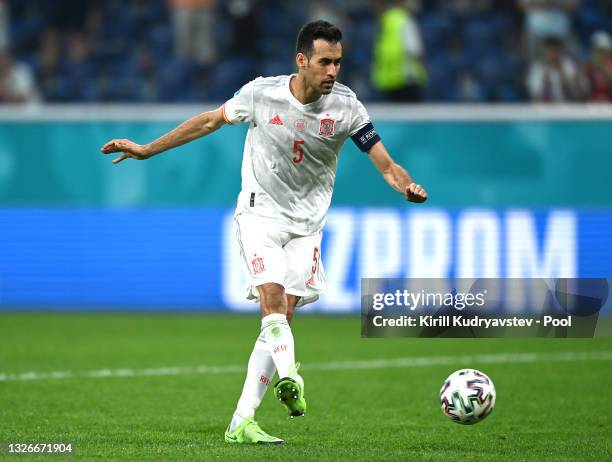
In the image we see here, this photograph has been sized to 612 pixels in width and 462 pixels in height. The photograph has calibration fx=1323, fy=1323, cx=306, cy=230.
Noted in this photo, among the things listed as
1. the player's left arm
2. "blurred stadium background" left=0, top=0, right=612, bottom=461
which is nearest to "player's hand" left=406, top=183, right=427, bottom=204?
the player's left arm

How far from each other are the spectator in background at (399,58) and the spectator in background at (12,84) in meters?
4.62

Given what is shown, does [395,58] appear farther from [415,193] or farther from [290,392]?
[290,392]

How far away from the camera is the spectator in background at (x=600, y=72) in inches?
653

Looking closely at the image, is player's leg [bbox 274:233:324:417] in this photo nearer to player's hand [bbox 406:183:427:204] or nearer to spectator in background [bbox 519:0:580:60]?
player's hand [bbox 406:183:427:204]

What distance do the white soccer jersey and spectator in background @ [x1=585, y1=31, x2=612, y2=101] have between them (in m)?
9.61

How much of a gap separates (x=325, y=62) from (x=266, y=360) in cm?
171

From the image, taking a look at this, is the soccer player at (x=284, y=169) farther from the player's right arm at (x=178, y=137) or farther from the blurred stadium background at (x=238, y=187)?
the blurred stadium background at (x=238, y=187)

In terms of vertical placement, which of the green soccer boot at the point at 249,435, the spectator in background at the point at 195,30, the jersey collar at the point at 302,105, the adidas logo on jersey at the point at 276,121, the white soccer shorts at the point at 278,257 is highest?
the spectator in background at the point at 195,30

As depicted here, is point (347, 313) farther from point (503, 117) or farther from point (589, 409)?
point (589, 409)

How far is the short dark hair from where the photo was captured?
7.32 metres

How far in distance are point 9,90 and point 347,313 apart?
17.9 ft

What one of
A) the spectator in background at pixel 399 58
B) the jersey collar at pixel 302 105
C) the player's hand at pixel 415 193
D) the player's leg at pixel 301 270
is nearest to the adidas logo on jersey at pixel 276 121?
the jersey collar at pixel 302 105

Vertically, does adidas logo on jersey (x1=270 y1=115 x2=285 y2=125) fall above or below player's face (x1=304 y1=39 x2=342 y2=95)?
below

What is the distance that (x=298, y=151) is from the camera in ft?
24.8
